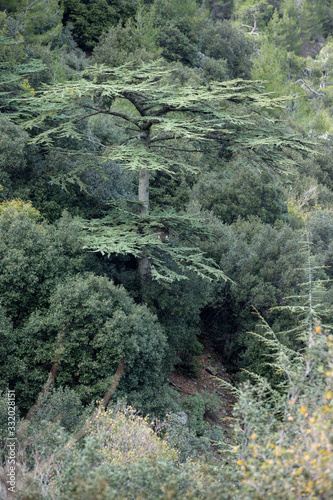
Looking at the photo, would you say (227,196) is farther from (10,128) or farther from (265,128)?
(10,128)

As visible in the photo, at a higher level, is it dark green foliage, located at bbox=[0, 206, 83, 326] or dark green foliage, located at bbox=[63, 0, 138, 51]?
dark green foliage, located at bbox=[63, 0, 138, 51]

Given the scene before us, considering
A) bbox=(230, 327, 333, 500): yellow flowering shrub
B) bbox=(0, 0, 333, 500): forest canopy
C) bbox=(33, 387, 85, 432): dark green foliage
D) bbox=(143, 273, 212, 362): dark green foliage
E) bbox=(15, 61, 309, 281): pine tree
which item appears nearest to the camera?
bbox=(230, 327, 333, 500): yellow flowering shrub

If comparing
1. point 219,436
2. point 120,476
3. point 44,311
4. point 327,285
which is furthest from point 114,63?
point 120,476

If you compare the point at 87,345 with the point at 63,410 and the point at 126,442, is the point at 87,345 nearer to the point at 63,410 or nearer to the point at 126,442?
the point at 63,410

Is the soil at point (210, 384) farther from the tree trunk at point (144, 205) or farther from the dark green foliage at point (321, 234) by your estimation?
the dark green foliage at point (321, 234)

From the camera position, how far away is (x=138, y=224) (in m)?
12.7

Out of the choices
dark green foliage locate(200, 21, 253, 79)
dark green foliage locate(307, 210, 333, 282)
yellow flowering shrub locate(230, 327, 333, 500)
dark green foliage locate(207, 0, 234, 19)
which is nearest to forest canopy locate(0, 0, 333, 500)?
yellow flowering shrub locate(230, 327, 333, 500)

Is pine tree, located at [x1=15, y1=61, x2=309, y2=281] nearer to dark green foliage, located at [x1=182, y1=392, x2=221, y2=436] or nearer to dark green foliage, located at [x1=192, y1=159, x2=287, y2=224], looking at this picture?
dark green foliage, located at [x1=182, y1=392, x2=221, y2=436]

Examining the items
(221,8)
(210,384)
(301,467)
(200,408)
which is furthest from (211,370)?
(221,8)

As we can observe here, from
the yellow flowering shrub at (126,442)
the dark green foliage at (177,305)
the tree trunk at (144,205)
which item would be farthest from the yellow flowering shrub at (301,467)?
the tree trunk at (144,205)

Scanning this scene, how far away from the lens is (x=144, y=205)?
13.7 metres

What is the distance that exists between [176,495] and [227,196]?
20.7 m

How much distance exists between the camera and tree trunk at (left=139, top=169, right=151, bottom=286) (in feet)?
44.5

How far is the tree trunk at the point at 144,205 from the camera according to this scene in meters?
13.6
